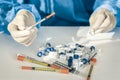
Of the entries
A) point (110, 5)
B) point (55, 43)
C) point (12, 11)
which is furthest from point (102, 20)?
point (12, 11)

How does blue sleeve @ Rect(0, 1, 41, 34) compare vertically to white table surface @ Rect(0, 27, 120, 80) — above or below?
above

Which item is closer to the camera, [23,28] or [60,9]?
[23,28]

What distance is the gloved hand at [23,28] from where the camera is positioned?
856 millimetres

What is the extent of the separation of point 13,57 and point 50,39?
16 cm

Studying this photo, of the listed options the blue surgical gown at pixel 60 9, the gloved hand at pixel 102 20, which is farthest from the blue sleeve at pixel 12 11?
the gloved hand at pixel 102 20

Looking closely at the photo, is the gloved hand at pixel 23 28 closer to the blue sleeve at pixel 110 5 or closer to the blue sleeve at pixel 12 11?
the blue sleeve at pixel 12 11

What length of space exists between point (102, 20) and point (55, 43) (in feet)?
0.58

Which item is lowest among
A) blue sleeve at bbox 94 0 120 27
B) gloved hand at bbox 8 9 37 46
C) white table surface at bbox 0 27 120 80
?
white table surface at bbox 0 27 120 80

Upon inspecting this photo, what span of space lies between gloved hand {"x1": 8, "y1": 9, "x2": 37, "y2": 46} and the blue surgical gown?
0.05 metres

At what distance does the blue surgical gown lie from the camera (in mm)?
944

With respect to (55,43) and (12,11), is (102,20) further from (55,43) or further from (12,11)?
(12,11)

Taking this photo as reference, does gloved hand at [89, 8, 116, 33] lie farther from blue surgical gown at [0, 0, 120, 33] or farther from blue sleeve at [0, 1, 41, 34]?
blue sleeve at [0, 1, 41, 34]

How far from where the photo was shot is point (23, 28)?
86 centimetres

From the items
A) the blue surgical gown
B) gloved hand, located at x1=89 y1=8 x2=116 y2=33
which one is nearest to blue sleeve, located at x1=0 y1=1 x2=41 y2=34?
the blue surgical gown
